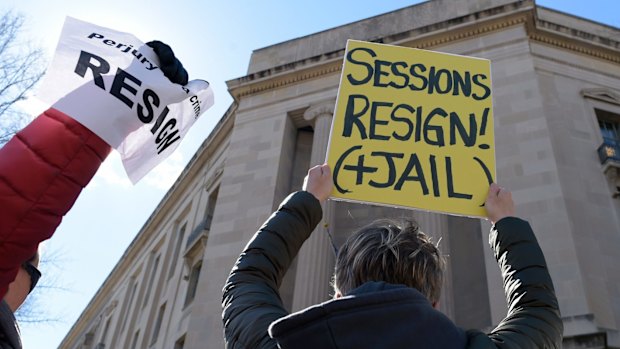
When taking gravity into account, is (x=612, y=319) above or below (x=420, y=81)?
above

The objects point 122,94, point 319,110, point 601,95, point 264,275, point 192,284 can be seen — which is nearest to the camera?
point 264,275

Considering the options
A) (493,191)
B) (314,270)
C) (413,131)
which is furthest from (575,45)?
(493,191)

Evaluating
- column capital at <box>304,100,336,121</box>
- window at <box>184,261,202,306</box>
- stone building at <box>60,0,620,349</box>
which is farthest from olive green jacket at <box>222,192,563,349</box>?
window at <box>184,261,202,306</box>

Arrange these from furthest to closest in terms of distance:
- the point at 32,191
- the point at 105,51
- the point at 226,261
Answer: the point at 226,261, the point at 105,51, the point at 32,191

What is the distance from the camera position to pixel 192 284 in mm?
20453

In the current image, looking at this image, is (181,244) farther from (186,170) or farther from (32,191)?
(32,191)

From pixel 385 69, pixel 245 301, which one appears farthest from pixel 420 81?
pixel 245 301

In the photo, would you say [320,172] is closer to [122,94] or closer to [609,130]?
[122,94]

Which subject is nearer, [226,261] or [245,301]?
[245,301]

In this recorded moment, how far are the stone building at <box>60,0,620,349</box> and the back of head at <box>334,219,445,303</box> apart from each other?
31.9 ft

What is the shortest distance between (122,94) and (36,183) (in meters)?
0.77

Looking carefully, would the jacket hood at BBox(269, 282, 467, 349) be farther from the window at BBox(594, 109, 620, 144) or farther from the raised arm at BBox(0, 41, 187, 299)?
the window at BBox(594, 109, 620, 144)

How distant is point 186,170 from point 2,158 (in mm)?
25635

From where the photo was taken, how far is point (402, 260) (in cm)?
238
